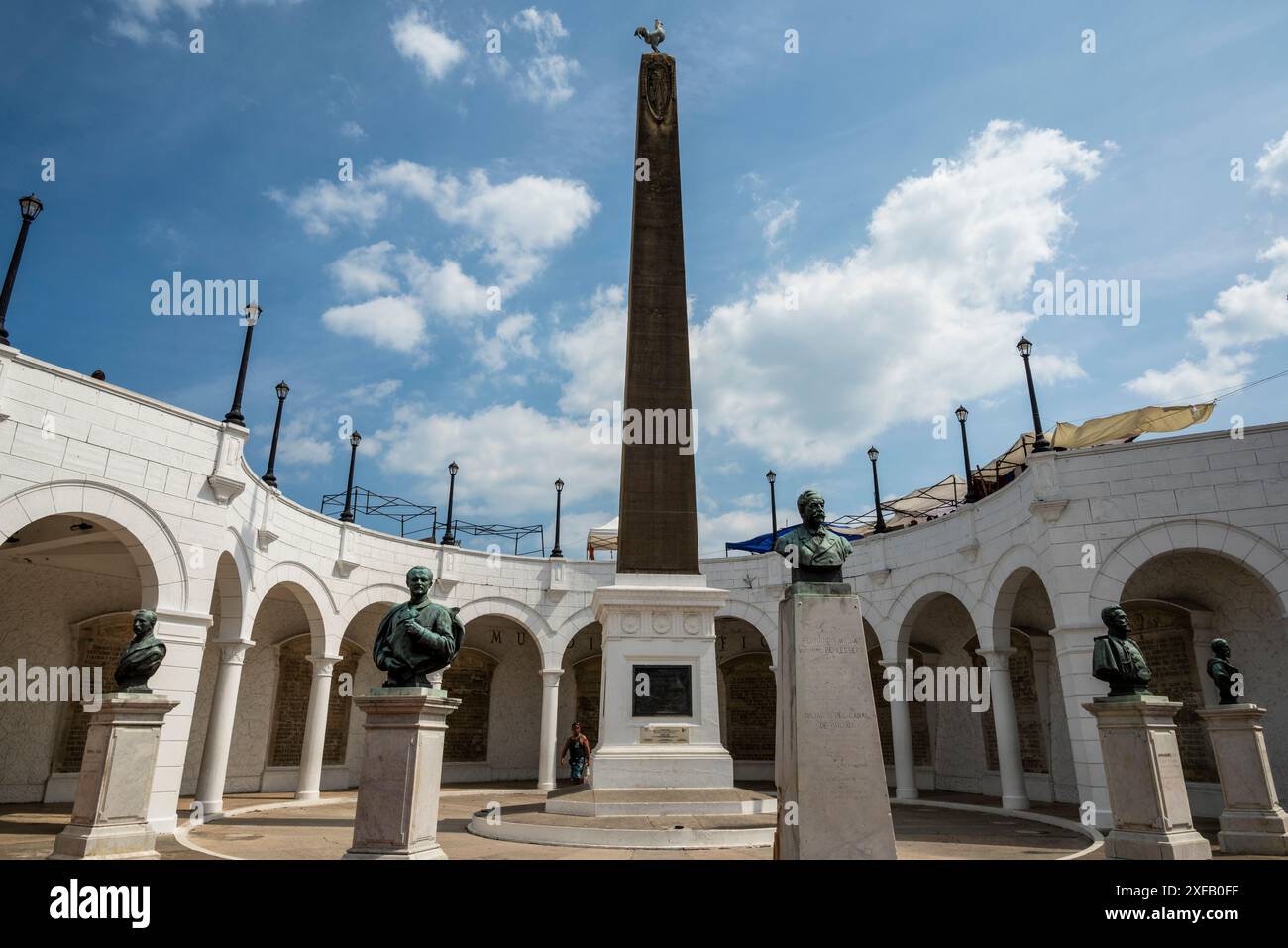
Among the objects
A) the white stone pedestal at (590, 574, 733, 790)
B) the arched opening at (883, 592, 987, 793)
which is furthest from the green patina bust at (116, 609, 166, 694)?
the arched opening at (883, 592, 987, 793)

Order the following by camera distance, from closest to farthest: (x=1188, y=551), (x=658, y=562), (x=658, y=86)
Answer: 1. (x=658, y=562)
2. (x=1188, y=551)
3. (x=658, y=86)

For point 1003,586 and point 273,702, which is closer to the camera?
point 1003,586

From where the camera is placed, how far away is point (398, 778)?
5.95 meters

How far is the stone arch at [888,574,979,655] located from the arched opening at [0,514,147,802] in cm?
1718

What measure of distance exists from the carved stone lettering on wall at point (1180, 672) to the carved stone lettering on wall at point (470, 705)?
18039 millimetres

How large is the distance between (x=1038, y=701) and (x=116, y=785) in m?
17.8

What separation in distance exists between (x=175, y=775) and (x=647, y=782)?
7.50 m

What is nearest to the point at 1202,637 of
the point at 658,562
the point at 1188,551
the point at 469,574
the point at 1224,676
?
the point at 1188,551

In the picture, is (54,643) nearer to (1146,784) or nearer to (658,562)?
(658,562)

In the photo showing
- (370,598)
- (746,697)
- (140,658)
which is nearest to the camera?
(140,658)

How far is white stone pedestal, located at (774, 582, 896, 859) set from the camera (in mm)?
5738

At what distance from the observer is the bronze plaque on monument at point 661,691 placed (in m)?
11.4

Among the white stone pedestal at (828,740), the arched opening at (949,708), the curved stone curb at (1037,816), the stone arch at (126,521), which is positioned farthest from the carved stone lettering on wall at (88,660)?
the arched opening at (949,708)
